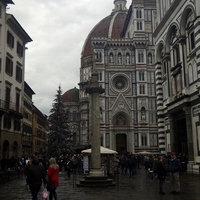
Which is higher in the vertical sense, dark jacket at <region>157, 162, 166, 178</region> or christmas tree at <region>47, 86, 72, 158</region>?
christmas tree at <region>47, 86, 72, 158</region>

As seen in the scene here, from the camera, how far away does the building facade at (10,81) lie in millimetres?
31672

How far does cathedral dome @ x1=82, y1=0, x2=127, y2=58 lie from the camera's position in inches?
3939

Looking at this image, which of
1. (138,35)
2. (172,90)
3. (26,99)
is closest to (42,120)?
(26,99)

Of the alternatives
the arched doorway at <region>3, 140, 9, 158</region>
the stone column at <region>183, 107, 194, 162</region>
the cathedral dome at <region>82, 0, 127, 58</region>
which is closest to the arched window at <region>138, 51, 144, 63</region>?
the cathedral dome at <region>82, 0, 127, 58</region>

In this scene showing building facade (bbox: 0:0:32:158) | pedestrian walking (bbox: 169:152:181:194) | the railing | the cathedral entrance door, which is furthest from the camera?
the cathedral entrance door

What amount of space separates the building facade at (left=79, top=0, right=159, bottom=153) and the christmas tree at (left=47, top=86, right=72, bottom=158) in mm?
19075

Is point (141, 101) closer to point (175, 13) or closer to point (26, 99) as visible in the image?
point (26, 99)

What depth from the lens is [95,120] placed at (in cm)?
1861

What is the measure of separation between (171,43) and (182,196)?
1977 centimetres

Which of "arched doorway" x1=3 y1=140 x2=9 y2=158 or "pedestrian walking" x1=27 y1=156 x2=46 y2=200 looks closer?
"pedestrian walking" x1=27 y1=156 x2=46 y2=200

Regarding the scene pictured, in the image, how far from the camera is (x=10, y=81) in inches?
1335

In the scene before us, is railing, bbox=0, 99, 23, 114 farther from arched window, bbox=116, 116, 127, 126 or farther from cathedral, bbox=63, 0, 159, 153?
arched window, bbox=116, 116, 127, 126

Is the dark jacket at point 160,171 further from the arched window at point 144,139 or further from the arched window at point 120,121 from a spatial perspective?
the arched window at point 120,121

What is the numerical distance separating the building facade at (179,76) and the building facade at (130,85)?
31.9 metres
